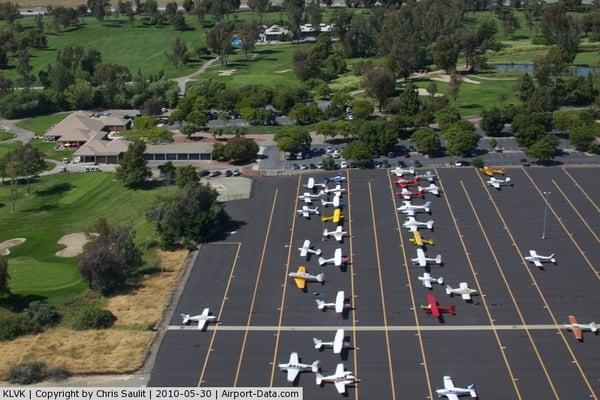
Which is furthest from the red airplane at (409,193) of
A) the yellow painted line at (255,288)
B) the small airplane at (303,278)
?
the small airplane at (303,278)

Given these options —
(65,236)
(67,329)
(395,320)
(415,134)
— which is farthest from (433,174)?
(67,329)

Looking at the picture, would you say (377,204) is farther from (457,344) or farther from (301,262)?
(457,344)

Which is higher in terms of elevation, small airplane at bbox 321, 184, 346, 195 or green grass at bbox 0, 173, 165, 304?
small airplane at bbox 321, 184, 346, 195

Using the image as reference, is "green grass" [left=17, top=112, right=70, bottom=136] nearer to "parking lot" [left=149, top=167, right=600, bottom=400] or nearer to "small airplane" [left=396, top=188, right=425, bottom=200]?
"parking lot" [left=149, top=167, right=600, bottom=400]

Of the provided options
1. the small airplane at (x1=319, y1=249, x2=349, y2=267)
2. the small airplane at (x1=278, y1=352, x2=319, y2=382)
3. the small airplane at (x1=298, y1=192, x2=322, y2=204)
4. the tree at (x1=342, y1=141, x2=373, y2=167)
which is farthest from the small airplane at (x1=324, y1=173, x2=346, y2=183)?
the small airplane at (x1=278, y1=352, x2=319, y2=382)

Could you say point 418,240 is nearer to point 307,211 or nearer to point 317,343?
point 307,211

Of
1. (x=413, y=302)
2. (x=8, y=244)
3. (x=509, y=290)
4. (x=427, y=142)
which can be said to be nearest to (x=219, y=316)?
(x=413, y=302)

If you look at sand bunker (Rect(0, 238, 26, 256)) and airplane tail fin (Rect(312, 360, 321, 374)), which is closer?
airplane tail fin (Rect(312, 360, 321, 374))
